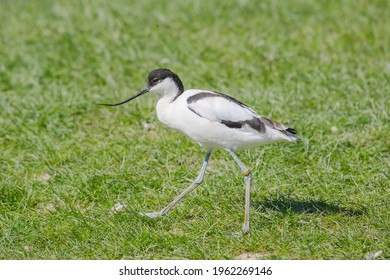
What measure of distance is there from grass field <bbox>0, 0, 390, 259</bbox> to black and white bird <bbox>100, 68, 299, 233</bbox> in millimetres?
540

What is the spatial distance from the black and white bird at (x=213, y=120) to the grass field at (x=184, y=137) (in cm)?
54

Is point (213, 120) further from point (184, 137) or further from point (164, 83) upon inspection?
point (184, 137)

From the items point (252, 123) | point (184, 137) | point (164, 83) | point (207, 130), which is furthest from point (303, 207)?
point (184, 137)

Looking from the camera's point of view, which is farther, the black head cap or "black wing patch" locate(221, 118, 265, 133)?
the black head cap

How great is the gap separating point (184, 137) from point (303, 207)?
5.41 ft

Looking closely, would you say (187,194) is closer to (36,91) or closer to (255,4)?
(36,91)

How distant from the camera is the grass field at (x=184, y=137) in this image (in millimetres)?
5293

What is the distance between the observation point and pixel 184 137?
22.7 ft

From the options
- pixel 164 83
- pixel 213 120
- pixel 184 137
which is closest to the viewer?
pixel 213 120

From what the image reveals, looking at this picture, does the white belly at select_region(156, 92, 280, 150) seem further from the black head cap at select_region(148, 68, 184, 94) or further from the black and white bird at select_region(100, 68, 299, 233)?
the black head cap at select_region(148, 68, 184, 94)

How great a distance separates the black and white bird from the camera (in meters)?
5.26

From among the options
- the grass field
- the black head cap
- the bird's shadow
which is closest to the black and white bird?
the black head cap

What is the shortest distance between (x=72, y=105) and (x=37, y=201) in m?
1.82
